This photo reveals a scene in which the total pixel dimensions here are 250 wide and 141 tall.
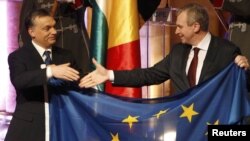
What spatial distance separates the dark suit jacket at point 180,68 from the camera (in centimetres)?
287

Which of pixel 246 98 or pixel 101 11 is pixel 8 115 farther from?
pixel 246 98

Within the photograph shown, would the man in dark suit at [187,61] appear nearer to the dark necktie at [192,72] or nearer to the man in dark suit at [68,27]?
the dark necktie at [192,72]

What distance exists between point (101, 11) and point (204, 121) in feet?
4.44

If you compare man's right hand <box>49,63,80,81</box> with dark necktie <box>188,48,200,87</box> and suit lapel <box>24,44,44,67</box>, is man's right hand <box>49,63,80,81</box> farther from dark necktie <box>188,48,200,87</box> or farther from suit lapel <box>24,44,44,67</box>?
dark necktie <box>188,48,200,87</box>

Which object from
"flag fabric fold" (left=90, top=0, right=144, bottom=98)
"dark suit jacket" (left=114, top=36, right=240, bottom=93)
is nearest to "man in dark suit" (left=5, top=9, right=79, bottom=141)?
"dark suit jacket" (left=114, top=36, right=240, bottom=93)

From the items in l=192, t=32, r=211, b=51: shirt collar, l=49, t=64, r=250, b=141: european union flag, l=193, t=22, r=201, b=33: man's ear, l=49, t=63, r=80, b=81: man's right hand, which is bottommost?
l=49, t=64, r=250, b=141: european union flag

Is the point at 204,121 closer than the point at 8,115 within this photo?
Yes

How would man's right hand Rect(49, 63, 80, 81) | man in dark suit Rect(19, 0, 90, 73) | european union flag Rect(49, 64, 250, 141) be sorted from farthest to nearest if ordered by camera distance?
man in dark suit Rect(19, 0, 90, 73) < european union flag Rect(49, 64, 250, 141) < man's right hand Rect(49, 63, 80, 81)

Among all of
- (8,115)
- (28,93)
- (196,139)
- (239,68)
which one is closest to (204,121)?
(196,139)

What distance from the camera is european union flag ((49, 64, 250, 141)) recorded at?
110 inches

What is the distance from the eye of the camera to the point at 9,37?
4.62 metres

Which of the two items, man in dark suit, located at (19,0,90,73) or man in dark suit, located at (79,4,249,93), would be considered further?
man in dark suit, located at (19,0,90,73)

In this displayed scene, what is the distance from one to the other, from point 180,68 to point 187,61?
0.06 meters

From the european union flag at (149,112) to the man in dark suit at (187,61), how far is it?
8cm
